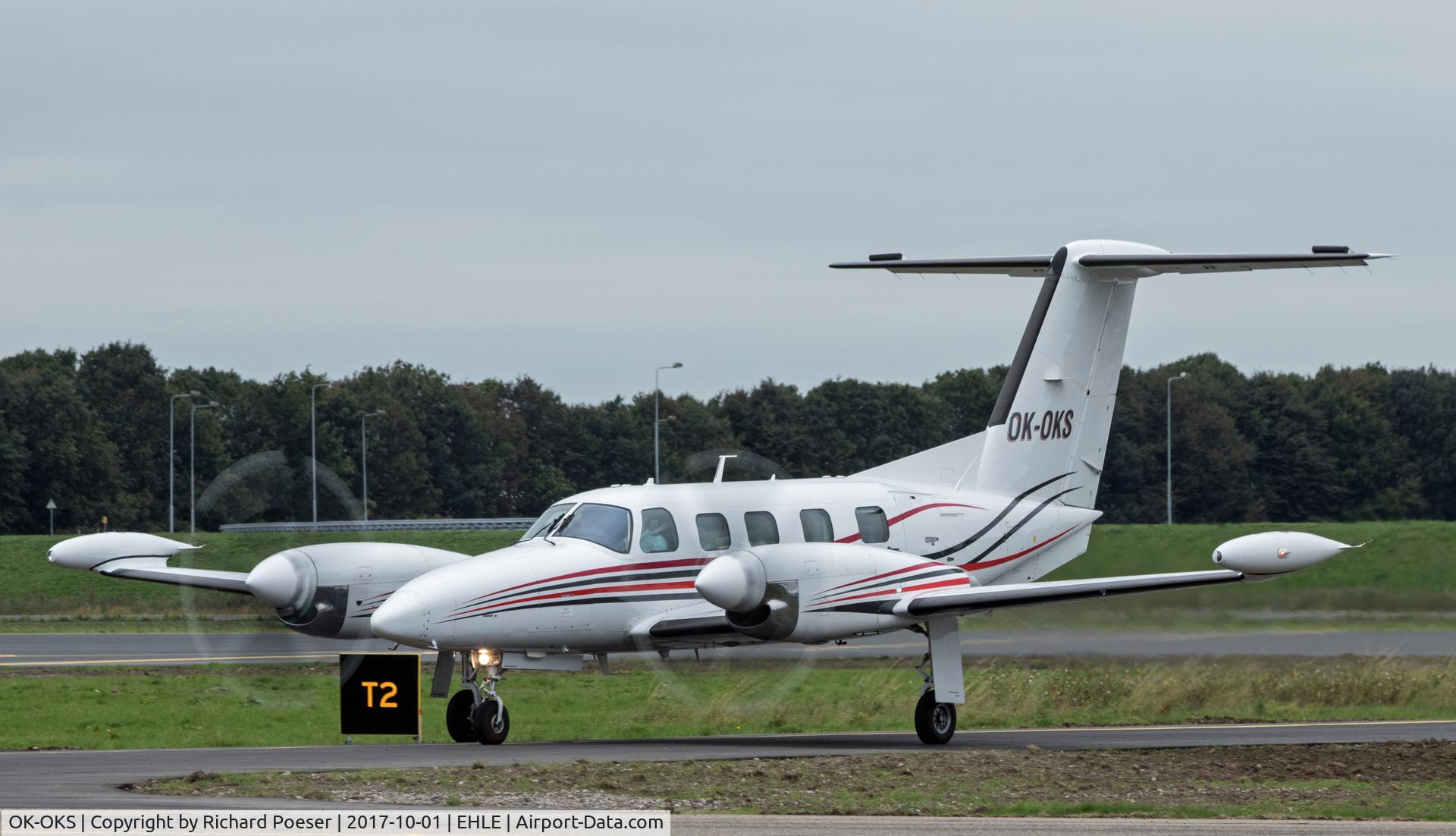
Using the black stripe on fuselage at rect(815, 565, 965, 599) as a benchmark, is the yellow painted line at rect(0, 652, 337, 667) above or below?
below

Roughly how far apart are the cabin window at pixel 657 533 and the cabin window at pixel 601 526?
19 centimetres

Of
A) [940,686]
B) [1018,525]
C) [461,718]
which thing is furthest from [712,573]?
[1018,525]

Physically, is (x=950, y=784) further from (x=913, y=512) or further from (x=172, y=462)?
(x=172, y=462)

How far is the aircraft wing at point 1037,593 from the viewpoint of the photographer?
19797 millimetres

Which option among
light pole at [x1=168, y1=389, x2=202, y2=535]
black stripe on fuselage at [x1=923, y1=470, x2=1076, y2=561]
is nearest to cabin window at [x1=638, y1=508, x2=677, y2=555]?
black stripe on fuselage at [x1=923, y1=470, x2=1076, y2=561]

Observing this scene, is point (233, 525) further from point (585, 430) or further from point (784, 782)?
point (585, 430)

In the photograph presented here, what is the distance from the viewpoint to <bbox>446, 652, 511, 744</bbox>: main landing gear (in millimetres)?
19672

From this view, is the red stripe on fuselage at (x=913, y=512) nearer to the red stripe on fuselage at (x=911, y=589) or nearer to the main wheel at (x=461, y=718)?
the red stripe on fuselage at (x=911, y=589)

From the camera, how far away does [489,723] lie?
1967 centimetres

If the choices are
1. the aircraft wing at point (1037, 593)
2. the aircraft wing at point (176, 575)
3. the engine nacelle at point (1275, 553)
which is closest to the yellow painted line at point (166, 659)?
the aircraft wing at point (176, 575)

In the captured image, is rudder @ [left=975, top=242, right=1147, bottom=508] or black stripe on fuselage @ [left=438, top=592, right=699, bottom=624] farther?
rudder @ [left=975, top=242, right=1147, bottom=508]

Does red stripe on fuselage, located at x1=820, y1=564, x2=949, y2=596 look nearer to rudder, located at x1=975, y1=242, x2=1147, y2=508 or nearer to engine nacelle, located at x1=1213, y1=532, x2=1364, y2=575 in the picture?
rudder, located at x1=975, y1=242, x2=1147, y2=508

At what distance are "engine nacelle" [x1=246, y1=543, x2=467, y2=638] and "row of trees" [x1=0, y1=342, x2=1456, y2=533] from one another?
139 feet

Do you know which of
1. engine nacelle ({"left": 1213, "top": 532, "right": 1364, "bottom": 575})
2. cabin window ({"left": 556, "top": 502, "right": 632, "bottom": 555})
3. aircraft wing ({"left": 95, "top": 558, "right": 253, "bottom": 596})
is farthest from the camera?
aircraft wing ({"left": 95, "top": 558, "right": 253, "bottom": 596})
